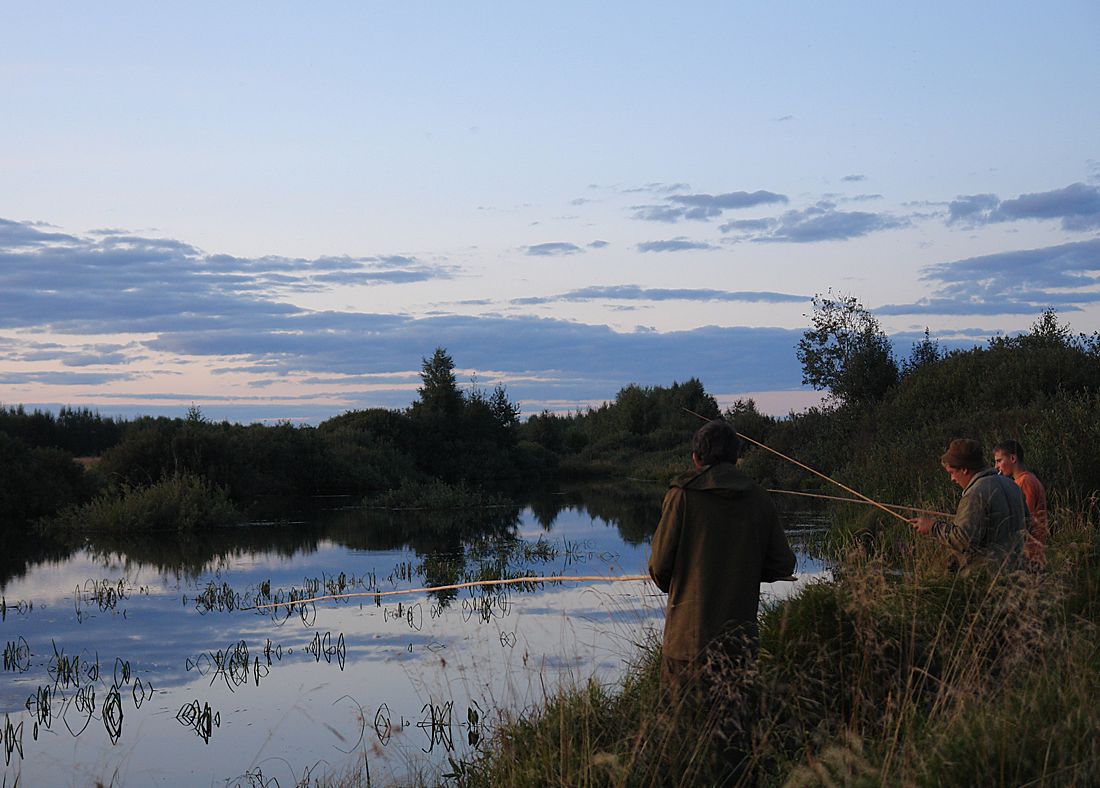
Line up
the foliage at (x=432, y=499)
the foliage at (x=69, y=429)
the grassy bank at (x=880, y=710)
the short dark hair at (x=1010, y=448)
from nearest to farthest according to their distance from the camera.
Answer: the grassy bank at (x=880, y=710) < the short dark hair at (x=1010, y=448) < the foliage at (x=432, y=499) < the foliage at (x=69, y=429)

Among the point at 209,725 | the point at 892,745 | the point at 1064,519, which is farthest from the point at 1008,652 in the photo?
the point at 209,725

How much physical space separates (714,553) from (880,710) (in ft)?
7.39

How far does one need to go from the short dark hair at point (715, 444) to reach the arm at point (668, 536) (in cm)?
20

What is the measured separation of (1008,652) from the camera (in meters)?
5.45

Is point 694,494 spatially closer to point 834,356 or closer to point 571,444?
point 834,356

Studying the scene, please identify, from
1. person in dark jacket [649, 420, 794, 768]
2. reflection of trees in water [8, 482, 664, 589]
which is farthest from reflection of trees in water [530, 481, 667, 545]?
person in dark jacket [649, 420, 794, 768]

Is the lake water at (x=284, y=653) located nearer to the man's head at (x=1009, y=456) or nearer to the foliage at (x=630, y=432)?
Result: the man's head at (x=1009, y=456)

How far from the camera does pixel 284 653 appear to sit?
10.7 meters

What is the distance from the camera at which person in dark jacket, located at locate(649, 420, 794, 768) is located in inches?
189

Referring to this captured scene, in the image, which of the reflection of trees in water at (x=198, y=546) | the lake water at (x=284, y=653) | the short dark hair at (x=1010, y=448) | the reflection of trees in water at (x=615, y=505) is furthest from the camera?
the reflection of trees in water at (x=615, y=505)

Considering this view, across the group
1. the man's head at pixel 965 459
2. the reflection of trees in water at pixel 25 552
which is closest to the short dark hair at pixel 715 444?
the man's head at pixel 965 459

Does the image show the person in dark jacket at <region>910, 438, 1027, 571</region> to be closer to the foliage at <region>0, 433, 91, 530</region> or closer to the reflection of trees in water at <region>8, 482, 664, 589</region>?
the reflection of trees in water at <region>8, 482, 664, 589</region>

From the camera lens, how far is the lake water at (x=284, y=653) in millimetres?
7609

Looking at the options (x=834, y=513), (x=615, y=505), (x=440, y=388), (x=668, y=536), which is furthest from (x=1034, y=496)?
(x=440, y=388)
